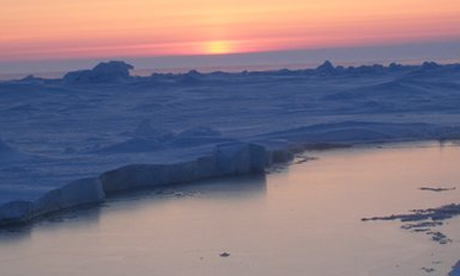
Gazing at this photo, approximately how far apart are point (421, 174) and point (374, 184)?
89 cm

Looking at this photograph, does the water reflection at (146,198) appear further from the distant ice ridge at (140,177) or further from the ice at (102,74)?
the ice at (102,74)

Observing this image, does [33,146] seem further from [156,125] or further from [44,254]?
[44,254]

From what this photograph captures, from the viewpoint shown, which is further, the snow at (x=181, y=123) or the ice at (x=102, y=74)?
the ice at (x=102, y=74)

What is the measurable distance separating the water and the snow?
494 mm

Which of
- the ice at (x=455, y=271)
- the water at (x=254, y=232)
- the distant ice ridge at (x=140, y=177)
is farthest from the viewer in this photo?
the distant ice ridge at (x=140, y=177)

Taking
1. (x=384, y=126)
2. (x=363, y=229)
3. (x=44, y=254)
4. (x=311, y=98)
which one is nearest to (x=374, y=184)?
(x=363, y=229)

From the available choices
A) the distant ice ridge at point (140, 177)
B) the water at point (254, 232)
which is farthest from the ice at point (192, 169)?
the water at point (254, 232)

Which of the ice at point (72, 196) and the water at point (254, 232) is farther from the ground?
the ice at point (72, 196)

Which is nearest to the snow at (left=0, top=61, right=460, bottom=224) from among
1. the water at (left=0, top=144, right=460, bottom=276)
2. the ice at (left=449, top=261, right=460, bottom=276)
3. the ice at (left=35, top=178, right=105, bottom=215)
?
the ice at (left=35, top=178, right=105, bottom=215)

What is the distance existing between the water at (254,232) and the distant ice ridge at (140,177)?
277 mm

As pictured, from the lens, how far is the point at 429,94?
2269 centimetres

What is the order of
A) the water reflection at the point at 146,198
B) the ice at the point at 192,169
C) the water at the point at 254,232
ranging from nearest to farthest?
the water at the point at 254,232 → the water reflection at the point at 146,198 → the ice at the point at 192,169

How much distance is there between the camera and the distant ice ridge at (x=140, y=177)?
8719 millimetres

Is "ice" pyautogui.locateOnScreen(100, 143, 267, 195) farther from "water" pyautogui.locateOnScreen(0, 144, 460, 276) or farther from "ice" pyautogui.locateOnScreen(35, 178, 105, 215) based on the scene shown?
"ice" pyautogui.locateOnScreen(35, 178, 105, 215)
